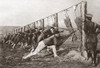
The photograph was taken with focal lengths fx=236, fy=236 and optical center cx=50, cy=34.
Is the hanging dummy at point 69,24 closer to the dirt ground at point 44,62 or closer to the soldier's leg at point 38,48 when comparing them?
the dirt ground at point 44,62

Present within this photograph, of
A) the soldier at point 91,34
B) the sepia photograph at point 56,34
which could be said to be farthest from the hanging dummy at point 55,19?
the soldier at point 91,34

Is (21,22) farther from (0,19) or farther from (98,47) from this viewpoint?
(98,47)

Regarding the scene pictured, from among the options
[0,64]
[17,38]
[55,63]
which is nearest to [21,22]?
[17,38]

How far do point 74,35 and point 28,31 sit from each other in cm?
190

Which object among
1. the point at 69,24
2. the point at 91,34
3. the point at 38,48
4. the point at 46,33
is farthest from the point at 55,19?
the point at 91,34

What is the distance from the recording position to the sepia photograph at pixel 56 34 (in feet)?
16.0

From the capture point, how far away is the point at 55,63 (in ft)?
16.3

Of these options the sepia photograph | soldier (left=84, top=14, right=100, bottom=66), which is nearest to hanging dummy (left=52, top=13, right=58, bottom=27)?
the sepia photograph

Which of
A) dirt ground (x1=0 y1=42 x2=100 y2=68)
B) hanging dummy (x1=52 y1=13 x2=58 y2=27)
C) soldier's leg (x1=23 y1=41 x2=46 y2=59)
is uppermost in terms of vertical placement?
hanging dummy (x1=52 y1=13 x2=58 y2=27)

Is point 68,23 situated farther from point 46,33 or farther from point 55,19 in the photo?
point 46,33

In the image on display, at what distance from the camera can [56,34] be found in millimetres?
5293

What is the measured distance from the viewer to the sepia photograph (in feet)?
16.0

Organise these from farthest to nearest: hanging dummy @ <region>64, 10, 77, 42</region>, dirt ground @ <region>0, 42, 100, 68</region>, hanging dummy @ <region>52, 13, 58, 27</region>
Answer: hanging dummy @ <region>52, 13, 58, 27</region>
hanging dummy @ <region>64, 10, 77, 42</region>
dirt ground @ <region>0, 42, 100, 68</region>

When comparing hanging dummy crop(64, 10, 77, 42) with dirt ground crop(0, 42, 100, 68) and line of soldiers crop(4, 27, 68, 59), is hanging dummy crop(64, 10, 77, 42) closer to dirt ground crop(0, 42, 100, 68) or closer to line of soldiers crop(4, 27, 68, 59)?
dirt ground crop(0, 42, 100, 68)
